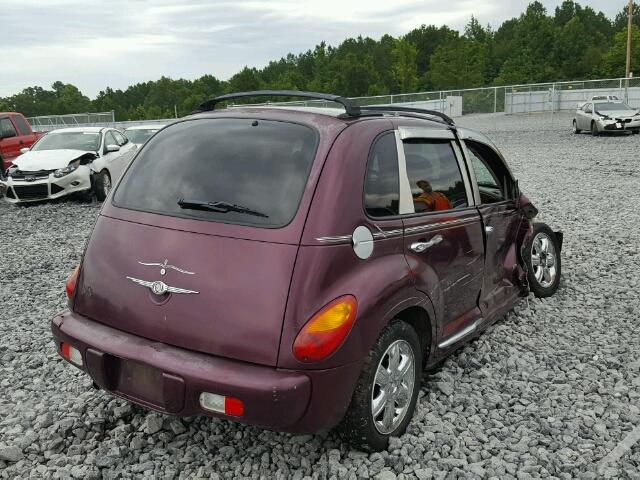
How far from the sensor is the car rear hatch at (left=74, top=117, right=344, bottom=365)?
281cm

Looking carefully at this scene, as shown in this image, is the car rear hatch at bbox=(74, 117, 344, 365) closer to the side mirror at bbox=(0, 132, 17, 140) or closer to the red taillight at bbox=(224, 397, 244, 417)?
the red taillight at bbox=(224, 397, 244, 417)

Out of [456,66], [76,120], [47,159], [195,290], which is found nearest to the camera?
[195,290]

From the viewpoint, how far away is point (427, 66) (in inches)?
4717

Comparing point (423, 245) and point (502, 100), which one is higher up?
point (502, 100)

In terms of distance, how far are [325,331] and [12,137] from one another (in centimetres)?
1477

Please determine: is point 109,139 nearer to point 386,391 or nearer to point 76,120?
point 386,391

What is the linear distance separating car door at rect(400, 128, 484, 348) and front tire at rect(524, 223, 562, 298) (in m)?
1.47

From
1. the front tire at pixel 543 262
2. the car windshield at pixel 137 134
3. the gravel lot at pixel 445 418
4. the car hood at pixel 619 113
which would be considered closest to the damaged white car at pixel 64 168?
the car windshield at pixel 137 134

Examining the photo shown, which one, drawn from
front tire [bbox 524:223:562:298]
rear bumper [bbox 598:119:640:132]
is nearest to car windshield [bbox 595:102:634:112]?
rear bumper [bbox 598:119:640:132]

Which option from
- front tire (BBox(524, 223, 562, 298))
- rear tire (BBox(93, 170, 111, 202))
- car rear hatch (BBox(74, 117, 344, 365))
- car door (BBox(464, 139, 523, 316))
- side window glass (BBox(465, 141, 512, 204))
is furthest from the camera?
rear tire (BBox(93, 170, 111, 202))

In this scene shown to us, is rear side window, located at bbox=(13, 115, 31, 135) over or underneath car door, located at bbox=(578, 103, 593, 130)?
over

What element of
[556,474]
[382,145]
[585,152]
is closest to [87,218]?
[382,145]

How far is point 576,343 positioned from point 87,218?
8.69m

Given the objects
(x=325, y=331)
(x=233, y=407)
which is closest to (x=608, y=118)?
(x=325, y=331)
